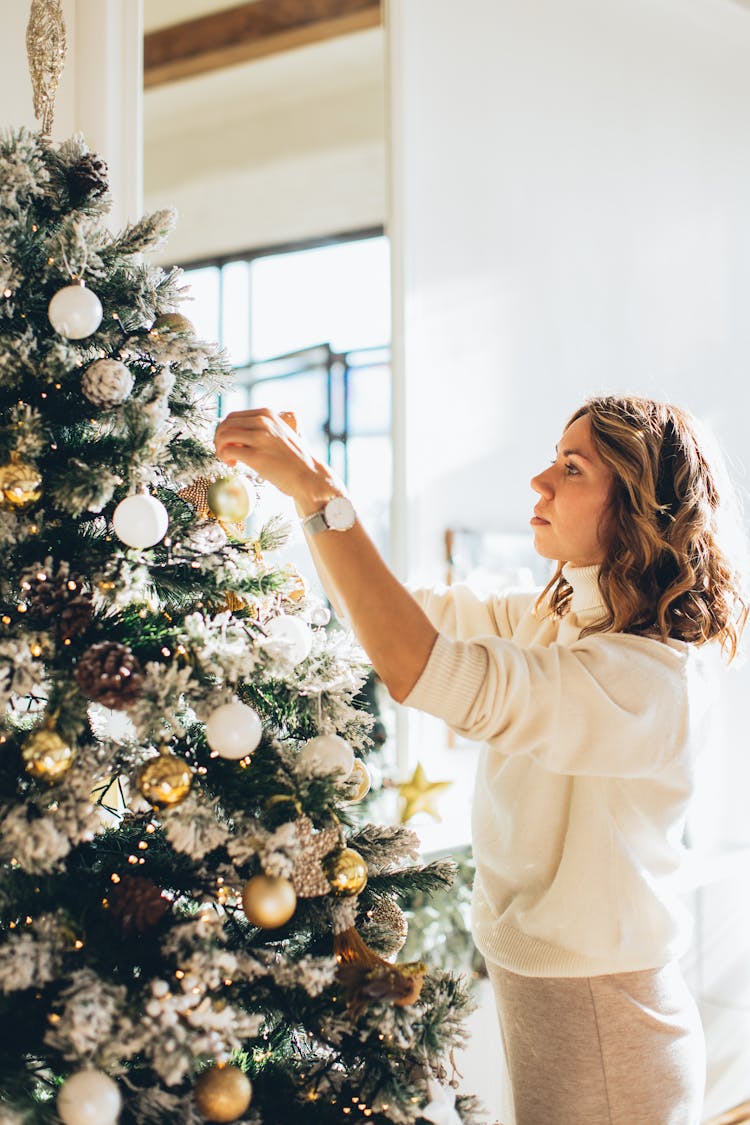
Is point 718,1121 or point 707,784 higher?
point 707,784

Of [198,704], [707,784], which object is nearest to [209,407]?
[198,704]

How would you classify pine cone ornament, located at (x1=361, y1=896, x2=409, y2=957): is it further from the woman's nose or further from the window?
the window

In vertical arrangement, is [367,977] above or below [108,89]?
below

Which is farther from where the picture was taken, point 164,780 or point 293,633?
point 293,633

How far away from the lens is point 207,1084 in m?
0.92

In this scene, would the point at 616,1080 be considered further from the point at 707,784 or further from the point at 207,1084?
the point at 707,784

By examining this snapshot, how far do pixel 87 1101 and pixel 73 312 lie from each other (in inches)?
26.9

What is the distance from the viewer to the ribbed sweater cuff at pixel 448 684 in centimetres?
107

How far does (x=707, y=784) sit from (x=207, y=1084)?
257cm

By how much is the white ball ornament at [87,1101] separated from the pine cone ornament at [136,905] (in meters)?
0.12

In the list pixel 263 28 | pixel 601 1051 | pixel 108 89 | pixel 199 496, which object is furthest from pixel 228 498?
pixel 263 28

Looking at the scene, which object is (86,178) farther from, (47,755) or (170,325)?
(47,755)

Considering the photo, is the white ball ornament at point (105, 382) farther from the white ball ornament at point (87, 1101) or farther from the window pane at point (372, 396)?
the window pane at point (372, 396)

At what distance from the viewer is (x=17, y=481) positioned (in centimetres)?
94
